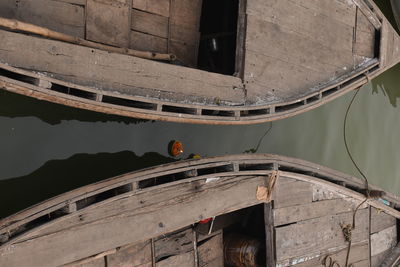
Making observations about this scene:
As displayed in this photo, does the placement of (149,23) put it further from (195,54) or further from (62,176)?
(62,176)

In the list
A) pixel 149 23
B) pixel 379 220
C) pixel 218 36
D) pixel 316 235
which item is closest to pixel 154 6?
pixel 149 23

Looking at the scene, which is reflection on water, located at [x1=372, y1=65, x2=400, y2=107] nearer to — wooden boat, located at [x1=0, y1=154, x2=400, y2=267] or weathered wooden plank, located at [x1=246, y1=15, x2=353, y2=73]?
wooden boat, located at [x1=0, y1=154, x2=400, y2=267]

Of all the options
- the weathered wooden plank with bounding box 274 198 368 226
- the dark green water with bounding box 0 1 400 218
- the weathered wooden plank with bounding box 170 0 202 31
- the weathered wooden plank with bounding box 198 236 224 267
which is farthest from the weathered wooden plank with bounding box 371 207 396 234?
the weathered wooden plank with bounding box 170 0 202 31

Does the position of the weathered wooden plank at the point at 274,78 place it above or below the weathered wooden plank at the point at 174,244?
above

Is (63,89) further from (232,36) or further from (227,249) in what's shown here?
(227,249)

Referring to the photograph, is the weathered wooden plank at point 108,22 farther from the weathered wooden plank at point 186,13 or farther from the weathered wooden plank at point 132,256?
the weathered wooden plank at point 132,256

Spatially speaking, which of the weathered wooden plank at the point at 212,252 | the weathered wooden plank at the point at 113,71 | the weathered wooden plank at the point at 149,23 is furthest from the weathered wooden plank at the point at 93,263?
the weathered wooden plank at the point at 149,23
